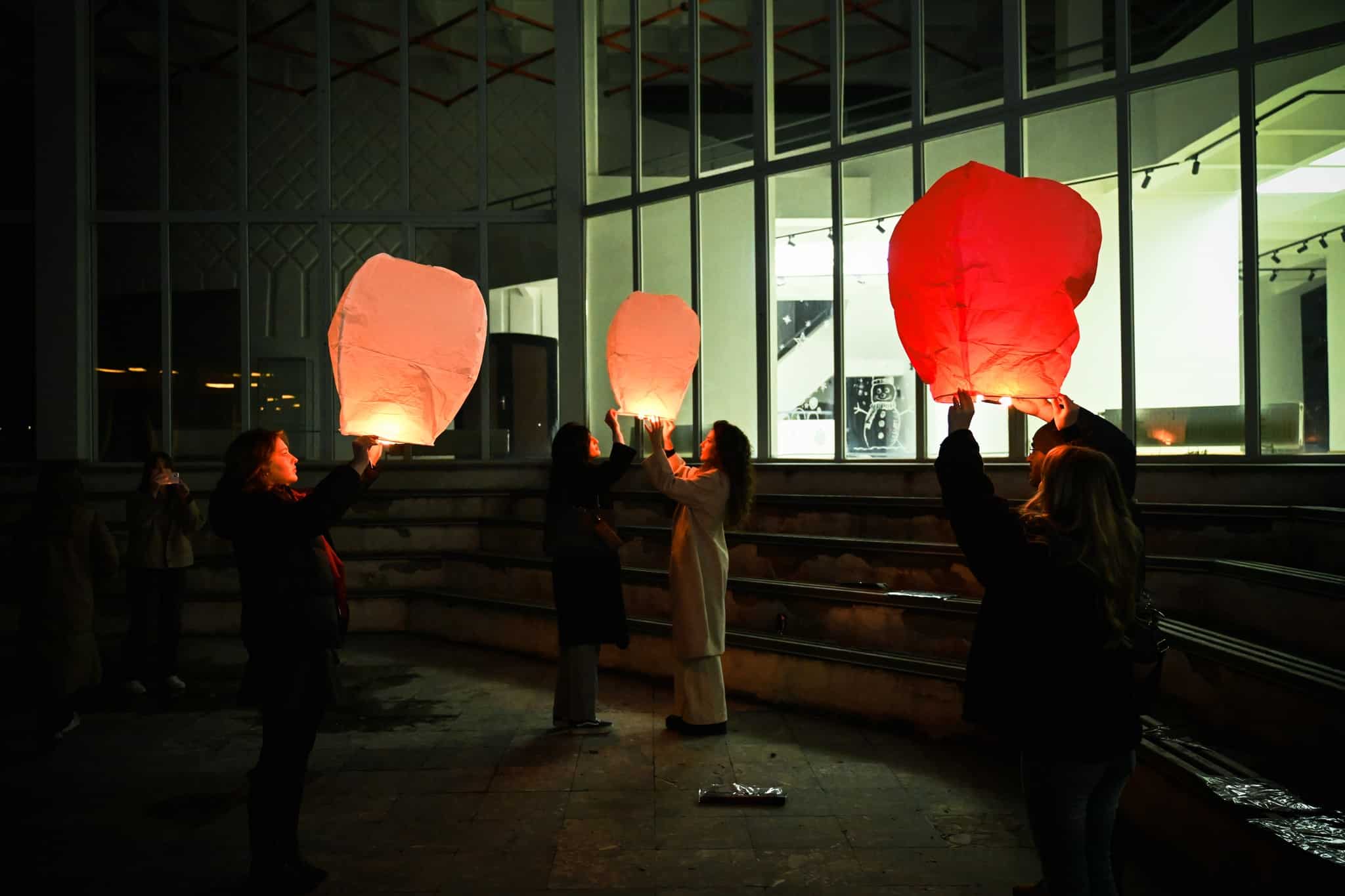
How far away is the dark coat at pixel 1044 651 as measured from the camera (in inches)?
107

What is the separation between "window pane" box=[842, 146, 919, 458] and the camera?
10.3m

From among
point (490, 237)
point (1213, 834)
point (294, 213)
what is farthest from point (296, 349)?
point (1213, 834)

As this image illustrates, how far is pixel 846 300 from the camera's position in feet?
34.6

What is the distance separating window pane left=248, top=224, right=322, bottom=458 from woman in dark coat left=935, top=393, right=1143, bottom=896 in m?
11.7

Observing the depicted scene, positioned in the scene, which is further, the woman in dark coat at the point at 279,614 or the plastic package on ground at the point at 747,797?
the plastic package on ground at the point at 747,797

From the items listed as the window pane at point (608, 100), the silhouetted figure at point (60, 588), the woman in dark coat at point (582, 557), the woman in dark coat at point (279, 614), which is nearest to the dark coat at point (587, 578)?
the woman in dark coat at point (582, 557)

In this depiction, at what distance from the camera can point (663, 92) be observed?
41.3 ft

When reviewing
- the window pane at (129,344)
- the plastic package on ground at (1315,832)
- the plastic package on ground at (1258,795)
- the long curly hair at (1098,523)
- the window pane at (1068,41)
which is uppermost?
the window pane at (1068,41)

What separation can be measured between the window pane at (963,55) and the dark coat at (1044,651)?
8052mm

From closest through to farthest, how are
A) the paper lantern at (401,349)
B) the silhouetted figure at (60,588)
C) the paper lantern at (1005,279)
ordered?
the paper lantern at (1005,279)
the paper lantern at (401,349)
the silhouetted figure at (60,588)

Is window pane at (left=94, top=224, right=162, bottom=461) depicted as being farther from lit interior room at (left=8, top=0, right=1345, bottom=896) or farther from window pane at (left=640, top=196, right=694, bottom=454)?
window pane at (left=640, top=196, right=694, bottom=454)

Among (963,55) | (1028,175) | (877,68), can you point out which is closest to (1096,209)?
(1028,175)

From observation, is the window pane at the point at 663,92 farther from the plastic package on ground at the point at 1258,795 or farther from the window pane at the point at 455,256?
the plastic package on ground at the point at 1258,795

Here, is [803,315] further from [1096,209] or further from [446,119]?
[446,119]
